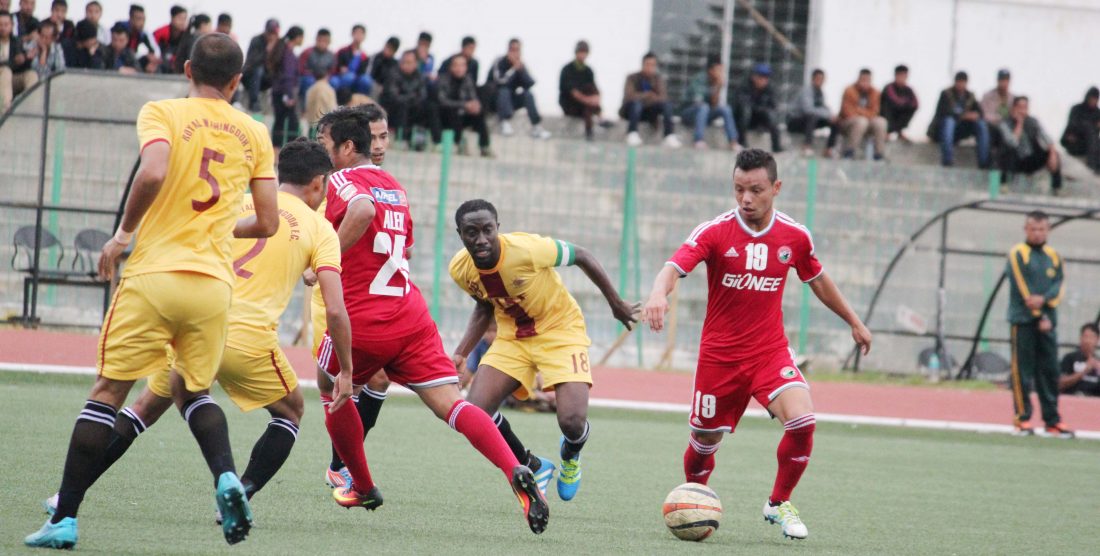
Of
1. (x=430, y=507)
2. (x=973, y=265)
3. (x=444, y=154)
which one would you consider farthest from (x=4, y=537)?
(x=973, y=265)

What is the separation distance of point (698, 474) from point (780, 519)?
A: 2.58 ft

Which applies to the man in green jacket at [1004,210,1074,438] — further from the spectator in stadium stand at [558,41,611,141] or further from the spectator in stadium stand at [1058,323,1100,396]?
the spectator in stadium stand at [558,41,611,141]

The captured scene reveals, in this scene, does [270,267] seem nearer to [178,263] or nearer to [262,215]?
[262,215]

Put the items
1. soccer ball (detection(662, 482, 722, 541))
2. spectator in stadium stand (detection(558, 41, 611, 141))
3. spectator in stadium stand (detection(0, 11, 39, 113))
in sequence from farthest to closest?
spectator in stadium stand (detection(558, 41, 611, 141)) < spectator in stadium stand (detection(0, 11, 39, 113)) < soccer ball (detection(662, 482, 722, 541))

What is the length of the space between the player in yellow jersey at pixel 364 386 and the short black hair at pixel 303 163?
468 millimetres

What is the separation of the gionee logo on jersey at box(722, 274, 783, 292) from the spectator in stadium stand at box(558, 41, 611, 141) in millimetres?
13816

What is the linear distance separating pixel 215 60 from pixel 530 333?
10.8 ft

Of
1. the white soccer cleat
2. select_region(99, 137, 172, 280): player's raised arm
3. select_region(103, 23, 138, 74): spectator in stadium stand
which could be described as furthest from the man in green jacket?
select_region(103, 23, 138, 74): spectator in stadium stand

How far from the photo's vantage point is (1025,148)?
21859 millimetres

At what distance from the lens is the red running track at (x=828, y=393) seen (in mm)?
15336

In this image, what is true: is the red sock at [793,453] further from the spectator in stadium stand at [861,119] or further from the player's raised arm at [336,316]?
the spectator in stadium stand at [861,119]

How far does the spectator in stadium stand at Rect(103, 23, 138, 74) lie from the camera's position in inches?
743

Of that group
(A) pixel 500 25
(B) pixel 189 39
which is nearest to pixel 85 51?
(B) pixel 189 39

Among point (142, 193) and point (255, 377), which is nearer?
point (142, 193)
